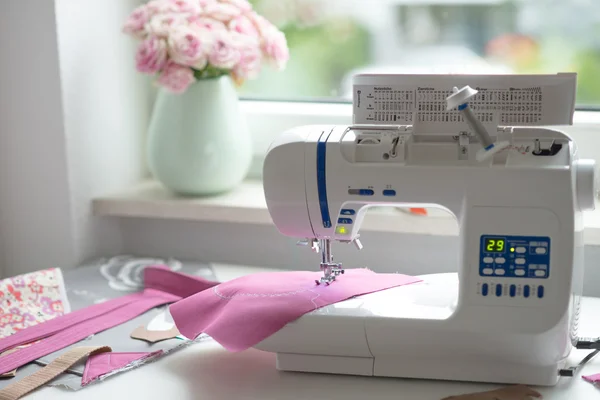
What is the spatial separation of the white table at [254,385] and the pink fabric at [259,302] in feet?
0.20

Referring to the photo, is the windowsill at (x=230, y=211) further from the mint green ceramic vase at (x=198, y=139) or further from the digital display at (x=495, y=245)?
the digital display at (x=495, y=245)

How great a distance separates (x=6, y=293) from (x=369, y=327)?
78 centimetres

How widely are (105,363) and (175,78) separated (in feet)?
2.42

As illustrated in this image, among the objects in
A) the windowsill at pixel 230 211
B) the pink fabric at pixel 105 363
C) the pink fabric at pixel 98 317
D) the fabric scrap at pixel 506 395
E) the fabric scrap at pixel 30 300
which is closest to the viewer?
the fabric scrap at pixel 506 395

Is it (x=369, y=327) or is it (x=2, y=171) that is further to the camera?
(x=2, y=171)

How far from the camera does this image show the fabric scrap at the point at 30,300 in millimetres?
1646

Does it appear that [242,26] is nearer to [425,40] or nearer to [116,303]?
[425,40]

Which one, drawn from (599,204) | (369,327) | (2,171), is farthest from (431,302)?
(2,171)

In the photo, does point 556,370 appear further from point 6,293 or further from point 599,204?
point 6,293

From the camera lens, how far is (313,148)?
1.37 metres

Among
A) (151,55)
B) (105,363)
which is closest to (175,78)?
(151,55)

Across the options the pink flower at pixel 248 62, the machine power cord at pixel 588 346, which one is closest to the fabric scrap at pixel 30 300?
the pink flower at pixel 248 62

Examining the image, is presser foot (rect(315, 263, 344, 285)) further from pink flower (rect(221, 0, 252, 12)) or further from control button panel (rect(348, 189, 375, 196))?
pink flower (rect(221, 0, 252, 12))

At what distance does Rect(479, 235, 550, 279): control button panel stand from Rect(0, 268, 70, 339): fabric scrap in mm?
890
